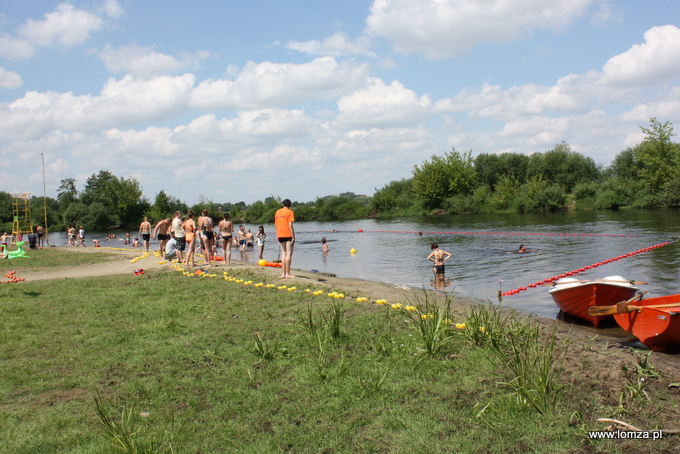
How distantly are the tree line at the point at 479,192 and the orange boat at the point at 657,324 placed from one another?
59308mm

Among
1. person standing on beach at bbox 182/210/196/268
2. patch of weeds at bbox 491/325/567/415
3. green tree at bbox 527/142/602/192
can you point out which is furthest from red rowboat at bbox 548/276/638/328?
green tree at bbox 527/142/602/192

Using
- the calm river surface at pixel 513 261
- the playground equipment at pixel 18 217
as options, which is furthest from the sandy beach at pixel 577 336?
the playground equipment at pixel 18 217

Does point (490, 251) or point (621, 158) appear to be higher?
point (621, 158)

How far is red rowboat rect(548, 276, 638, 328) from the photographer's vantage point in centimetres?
955

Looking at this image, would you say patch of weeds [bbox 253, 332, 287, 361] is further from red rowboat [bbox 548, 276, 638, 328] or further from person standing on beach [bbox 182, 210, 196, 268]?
person standing on beach [bbox 182, 210, 196, 268]

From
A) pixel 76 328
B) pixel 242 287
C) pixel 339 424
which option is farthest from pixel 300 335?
pixel 242 287

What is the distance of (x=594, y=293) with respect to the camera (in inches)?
376

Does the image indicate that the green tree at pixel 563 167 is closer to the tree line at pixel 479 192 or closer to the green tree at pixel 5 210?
the tree line at pixel 479 192

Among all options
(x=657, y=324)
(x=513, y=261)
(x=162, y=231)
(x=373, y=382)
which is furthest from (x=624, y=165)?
(x=373, y=382)

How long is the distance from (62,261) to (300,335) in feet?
56.1

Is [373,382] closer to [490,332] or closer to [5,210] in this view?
[490,332]

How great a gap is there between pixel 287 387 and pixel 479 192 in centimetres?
7684

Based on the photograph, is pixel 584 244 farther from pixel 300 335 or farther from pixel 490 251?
pixel 300 335

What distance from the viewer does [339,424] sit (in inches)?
173
